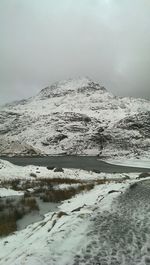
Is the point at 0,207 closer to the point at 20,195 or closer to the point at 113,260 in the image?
the point at 20,195

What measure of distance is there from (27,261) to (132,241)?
371 centimetres

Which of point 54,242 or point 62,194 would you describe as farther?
point 62,194

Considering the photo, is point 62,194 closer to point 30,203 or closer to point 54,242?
point 30,203

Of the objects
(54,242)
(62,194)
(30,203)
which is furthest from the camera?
(62,194)

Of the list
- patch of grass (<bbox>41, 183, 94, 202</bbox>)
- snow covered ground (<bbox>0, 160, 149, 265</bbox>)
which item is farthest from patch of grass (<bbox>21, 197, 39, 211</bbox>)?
snow covered ground (<bbox>0, 160, 149, 265</bbox>)

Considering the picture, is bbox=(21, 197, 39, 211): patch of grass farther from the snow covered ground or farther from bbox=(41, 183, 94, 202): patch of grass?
the snow covered ground

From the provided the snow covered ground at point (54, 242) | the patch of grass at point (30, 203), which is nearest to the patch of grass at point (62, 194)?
the patch of grass at point (30, 203)

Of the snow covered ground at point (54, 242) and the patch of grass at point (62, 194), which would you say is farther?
→ the patch of grass at point (62, 194)

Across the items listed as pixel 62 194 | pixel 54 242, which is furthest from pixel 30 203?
pixel 54 242

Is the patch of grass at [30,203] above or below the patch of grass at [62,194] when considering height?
below

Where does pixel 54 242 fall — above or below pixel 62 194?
below

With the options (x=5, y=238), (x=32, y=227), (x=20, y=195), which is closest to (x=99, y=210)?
(x=32, y=227)

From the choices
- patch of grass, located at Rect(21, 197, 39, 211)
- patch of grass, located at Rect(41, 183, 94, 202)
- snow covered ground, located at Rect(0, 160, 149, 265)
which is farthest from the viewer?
patch of grass, located at Rect(41, 183, 94, 202)

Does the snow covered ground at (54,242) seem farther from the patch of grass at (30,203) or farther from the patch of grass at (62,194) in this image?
the patch of grass at (62,194)
